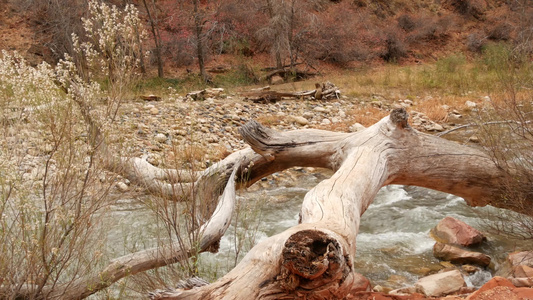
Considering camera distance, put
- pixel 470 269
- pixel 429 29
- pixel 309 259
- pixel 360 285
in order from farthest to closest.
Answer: pixel 429 29 < pixel 470 269 < pixel 360 285 < pixel 309 259

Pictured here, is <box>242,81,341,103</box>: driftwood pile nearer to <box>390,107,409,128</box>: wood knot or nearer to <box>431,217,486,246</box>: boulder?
<box>431,217,486,246</box>: boulder

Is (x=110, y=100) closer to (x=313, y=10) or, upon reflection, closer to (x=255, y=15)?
(x=255, y=15)

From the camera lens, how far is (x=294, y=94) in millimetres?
13008

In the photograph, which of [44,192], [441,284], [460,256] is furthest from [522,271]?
[44,192]

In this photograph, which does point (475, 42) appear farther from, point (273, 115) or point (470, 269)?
point (470, 269)

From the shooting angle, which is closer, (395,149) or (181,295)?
(181,295)

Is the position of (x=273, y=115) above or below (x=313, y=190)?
below

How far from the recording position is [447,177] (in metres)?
4.55

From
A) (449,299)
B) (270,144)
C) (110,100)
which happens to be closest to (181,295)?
(110,100)

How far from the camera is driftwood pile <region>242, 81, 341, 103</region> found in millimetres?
12453

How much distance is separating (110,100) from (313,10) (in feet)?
70.2

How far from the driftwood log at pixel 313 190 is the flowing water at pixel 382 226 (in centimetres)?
46

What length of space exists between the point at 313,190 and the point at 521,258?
2.98 m

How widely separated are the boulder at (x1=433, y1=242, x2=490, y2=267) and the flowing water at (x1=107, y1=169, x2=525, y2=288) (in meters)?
0.09
